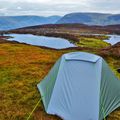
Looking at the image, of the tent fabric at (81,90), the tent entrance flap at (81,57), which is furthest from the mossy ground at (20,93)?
the tent entrance flap at (81,57)

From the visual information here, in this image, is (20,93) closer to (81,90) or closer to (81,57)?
(81,57)

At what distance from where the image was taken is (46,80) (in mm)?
16625

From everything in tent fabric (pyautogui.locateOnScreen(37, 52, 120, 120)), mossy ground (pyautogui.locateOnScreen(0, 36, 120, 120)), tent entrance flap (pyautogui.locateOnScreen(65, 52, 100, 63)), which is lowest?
mossy ground (pyautogui.locateOnScreen(0, 36, 120, 120))

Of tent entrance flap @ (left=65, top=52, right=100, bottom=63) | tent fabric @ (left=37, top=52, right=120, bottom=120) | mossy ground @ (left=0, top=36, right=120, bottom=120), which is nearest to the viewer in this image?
tent fabric @ (left=37, top=52, right=120, bottom=120)

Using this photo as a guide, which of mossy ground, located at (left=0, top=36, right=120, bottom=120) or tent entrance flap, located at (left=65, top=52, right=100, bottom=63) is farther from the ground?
tent entrance flap, located at (left=65, top=52, right=100, bottom=63)

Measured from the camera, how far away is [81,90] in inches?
531

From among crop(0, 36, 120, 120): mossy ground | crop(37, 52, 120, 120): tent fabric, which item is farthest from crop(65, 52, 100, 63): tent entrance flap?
crop(0, 36, 120, 120): mossy ground

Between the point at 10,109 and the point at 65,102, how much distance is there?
3.24m

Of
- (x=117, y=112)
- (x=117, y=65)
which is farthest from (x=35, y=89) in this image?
(x=117, y=65)

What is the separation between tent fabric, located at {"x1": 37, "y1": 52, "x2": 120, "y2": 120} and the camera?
507 inches

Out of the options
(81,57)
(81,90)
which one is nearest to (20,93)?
(81,57)

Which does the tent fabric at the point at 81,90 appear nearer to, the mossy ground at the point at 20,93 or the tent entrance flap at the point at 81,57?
the tent entrance flap at the point at 81,57

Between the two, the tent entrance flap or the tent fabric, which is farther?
the tent entrance flap

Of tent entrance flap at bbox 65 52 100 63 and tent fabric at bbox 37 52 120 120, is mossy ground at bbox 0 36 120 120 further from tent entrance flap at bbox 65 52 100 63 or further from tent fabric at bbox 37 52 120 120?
tent entrance flap at bbox 65 52 100 63
